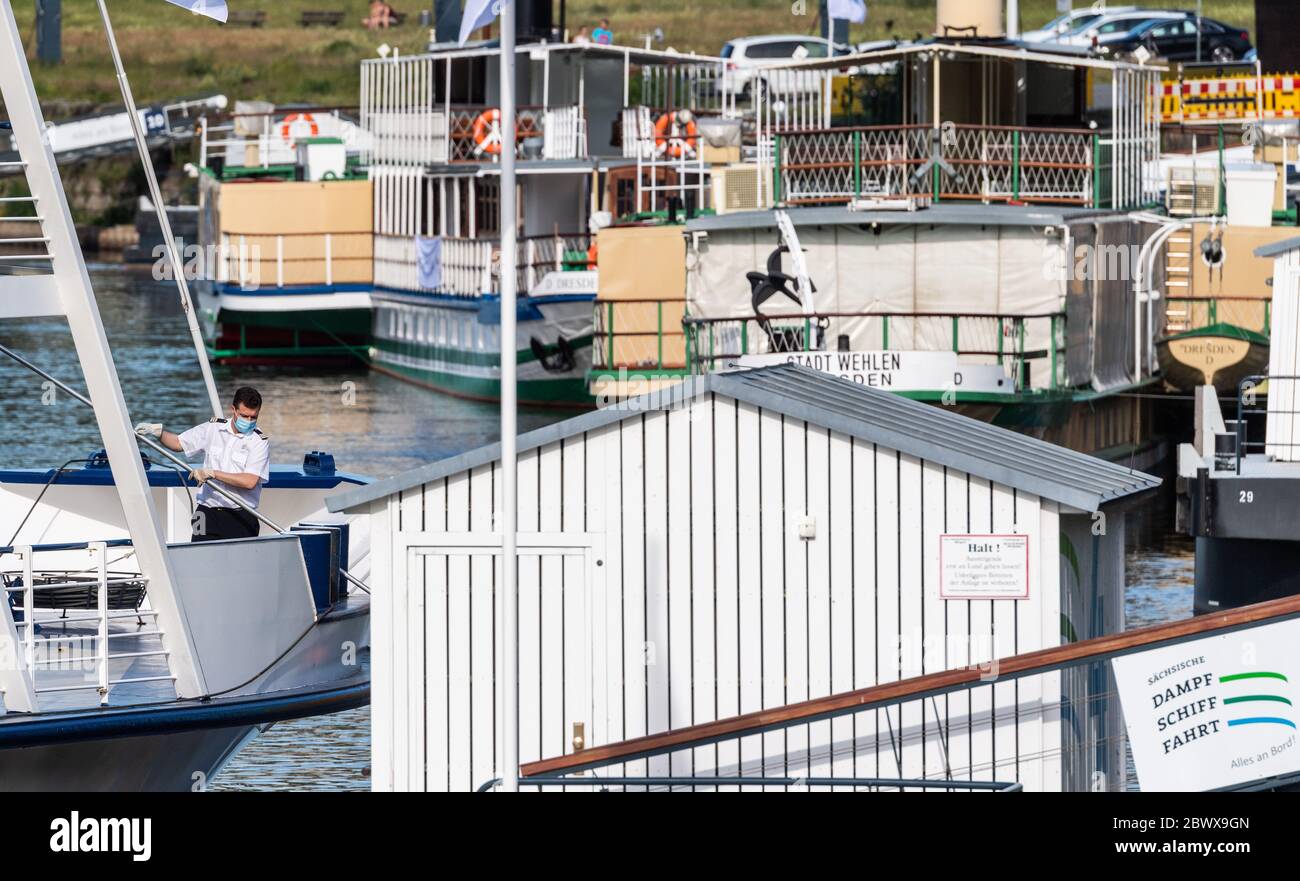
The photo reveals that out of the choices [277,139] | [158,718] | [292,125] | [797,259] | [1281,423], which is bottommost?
[158,718]

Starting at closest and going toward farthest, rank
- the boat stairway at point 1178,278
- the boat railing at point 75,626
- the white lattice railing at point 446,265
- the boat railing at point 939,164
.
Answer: the boat railing at point 75,626
the boat railing at point 939,164
the boat stairway at point 1178,278
the white lattice railing at point 446,265

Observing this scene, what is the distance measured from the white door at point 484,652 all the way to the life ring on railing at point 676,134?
2946 cm

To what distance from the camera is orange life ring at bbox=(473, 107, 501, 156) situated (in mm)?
43406

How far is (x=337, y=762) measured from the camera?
1700cm

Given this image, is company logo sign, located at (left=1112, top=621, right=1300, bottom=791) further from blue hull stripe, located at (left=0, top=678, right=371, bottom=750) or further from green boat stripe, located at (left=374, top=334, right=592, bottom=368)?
green boat stripe, located at (left=374, top=334, right=592, bottom=368)

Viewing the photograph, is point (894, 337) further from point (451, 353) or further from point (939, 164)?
point (451, 353)

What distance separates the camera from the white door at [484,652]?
1152 cm

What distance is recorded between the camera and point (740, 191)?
33688 mm

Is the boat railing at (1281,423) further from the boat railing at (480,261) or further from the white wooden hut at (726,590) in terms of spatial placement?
the boat railing at (480,261)

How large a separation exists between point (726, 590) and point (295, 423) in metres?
25.9

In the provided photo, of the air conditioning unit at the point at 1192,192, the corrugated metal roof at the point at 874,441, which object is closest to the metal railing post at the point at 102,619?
the corrugated metal roof at the point at 874,441

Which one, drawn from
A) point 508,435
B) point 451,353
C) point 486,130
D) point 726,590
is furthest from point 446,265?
point 508,435
